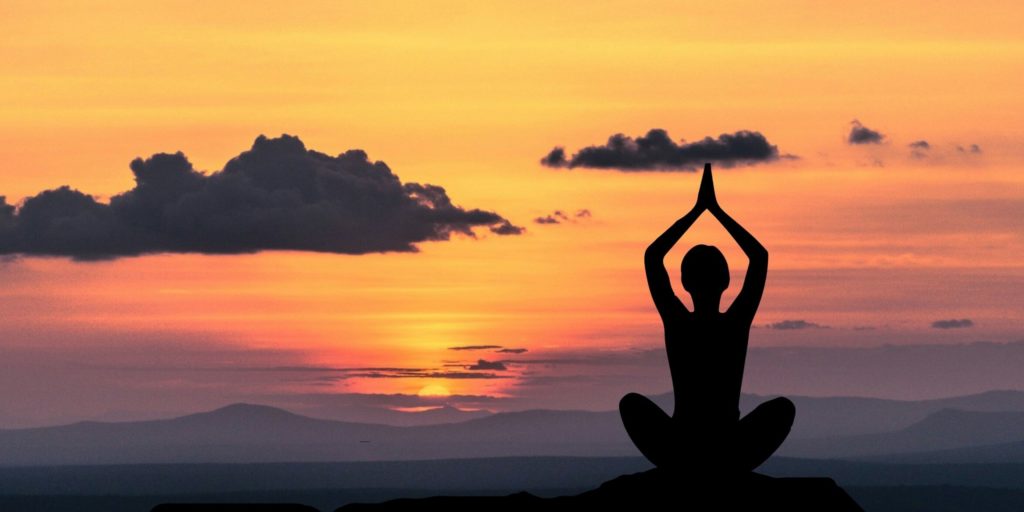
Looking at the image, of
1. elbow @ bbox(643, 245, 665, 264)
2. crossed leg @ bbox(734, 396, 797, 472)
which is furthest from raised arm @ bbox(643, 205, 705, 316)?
crossed leg @ bbox(734, 396, 797, 472)

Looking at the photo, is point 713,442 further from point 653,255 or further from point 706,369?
point 653,255

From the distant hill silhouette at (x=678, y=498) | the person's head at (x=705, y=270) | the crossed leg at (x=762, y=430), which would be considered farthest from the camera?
the person's head at (x=705, y=270)

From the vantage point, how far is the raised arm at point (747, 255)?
17938mm

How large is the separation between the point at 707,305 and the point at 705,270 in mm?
398

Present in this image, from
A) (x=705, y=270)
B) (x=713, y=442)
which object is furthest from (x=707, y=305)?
(x=713, y=442)

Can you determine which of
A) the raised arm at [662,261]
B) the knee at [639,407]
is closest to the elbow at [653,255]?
the raised arm at [662,261]

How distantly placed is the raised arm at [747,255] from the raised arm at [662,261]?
0.19 metres

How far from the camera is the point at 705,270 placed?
1803 centimetres

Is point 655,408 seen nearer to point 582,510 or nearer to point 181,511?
point 582,510

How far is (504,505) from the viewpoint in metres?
17.2

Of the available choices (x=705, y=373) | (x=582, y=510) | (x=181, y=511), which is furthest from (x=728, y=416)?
(x=181, y=511)

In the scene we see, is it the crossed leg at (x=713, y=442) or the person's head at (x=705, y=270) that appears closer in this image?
the crossed leg at (x=713, y=442)

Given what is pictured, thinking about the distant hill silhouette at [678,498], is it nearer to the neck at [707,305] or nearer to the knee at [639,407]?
the knee at [639,407]

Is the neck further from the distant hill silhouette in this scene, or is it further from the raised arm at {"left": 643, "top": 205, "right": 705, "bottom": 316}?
the distant hill silhouette
